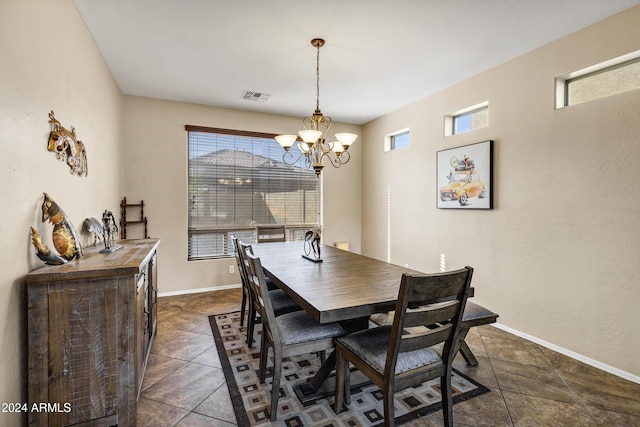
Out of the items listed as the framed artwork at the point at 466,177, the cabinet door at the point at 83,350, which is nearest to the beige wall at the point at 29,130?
the cabinet door at the point at 83,350

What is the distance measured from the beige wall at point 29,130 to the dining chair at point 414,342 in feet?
5.53

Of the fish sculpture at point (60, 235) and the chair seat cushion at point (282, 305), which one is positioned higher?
the fish sculpture at point (60, 235)

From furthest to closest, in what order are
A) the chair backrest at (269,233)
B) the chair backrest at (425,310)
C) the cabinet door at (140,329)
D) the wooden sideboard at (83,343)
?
the chair backrest at (269,233) → the cabinet door at (140,329) → the wooden sideboard at (83,343) → the chair backrest at (425,310)

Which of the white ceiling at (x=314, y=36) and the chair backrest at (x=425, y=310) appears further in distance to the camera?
the white ceiling at (x=314, y=36)

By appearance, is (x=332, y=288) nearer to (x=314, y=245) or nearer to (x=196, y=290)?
(x=314, y=245)

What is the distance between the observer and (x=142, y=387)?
223 cm

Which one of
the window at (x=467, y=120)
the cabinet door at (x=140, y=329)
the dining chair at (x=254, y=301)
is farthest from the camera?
the window at (x=467, y=120)

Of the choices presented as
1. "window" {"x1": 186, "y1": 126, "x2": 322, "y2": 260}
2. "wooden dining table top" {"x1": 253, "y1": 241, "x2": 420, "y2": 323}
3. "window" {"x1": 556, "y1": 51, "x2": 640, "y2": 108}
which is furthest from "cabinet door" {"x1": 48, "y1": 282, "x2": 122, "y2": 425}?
"window" {"x1": 556, "y1": 51, "x2": 640, "y2": 108}

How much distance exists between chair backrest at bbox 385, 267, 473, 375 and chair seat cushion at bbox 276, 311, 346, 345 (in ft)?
1.76

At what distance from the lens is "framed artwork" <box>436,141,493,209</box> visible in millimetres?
3467

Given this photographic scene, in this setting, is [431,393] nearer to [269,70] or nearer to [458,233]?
[458,233]

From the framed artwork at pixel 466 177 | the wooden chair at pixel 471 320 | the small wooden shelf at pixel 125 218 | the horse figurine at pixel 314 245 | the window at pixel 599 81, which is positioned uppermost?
the window at pixel 599 81

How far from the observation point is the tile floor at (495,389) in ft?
6.29

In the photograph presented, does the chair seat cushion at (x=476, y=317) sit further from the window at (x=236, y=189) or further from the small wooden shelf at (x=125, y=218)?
the small wooden shelf at (x=125, y=218)
